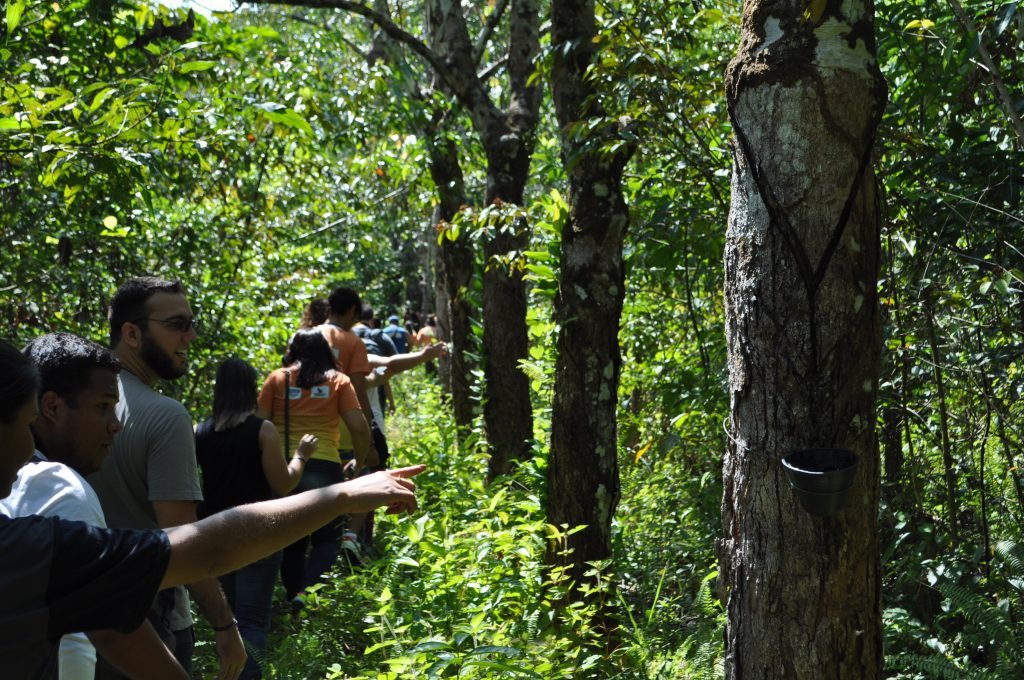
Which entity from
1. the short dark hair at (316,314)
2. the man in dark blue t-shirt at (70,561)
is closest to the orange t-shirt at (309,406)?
the short dark hair at (316,314)

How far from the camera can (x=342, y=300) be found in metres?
7.80

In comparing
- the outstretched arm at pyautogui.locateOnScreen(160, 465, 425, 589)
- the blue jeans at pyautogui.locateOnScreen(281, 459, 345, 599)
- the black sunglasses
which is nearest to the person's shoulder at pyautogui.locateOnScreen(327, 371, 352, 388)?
the blue jeans at pyautogui.locateOnScreen(281, 459, 345, 599)

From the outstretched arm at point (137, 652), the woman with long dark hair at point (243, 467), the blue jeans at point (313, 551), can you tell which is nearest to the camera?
the outstretched arm at point (137, 652)

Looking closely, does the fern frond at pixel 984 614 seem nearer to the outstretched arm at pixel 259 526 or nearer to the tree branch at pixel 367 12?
the outstretched arm at pixel 259 526

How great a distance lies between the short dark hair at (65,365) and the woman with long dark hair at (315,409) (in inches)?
145

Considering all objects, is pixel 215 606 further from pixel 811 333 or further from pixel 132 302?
pixel 811 333

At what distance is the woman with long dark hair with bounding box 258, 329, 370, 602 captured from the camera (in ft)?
22.7

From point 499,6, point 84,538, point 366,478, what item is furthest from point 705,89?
point 499,6

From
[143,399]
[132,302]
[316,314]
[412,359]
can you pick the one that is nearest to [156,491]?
[143,399]

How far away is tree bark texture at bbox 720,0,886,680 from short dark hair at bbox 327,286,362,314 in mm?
4999

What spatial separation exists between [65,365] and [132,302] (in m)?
0.97

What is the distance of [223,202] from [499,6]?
12.3 feet

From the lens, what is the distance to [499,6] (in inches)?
426

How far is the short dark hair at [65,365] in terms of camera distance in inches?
124
